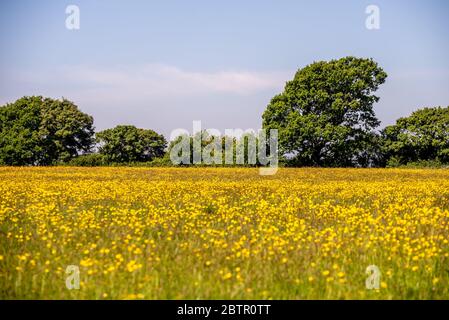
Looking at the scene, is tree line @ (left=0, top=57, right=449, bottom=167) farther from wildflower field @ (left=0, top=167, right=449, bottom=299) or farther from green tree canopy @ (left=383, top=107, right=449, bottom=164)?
wildflower field @ (left=0, top=167, right=449, bottom=299)

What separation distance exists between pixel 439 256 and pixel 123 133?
8231cm

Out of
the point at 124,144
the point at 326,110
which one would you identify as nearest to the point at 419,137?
the point at 326,110

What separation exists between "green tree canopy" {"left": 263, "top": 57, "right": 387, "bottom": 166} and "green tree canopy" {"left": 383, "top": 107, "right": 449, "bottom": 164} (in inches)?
331

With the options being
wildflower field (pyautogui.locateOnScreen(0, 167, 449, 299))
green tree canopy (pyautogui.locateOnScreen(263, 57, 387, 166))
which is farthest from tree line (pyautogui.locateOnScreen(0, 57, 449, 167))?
wildflower field (pyautogui.locateOnScreen(0, 167, 449, 299))

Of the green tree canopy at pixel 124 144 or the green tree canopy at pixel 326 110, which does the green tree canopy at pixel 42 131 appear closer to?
the green tree canopy at pixel 124 144

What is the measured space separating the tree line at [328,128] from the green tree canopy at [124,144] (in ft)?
13.1

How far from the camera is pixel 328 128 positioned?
51.3 meters

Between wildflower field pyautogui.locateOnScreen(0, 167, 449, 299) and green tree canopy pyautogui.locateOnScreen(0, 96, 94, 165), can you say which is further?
green tree canopy pyautogui.locateOnScreen(0, 96, 94, 165)

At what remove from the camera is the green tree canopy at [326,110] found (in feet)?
171

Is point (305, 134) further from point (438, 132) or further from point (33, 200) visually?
point (33, 200)

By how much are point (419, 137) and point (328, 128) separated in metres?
18.2

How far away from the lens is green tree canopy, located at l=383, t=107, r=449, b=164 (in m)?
61.3

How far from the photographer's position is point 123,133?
86.8 meters
